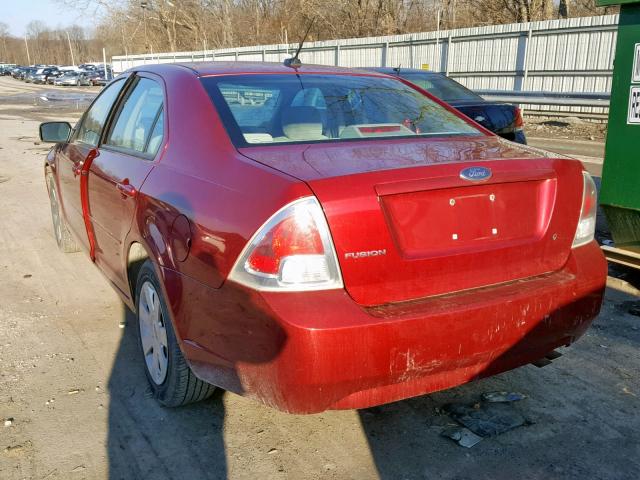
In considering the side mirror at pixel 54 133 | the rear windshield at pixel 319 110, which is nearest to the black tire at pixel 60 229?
the side mirror at pixel 54 133

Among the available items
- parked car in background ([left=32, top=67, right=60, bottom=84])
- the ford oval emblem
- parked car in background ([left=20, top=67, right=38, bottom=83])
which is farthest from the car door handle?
parked car in background ([left=20, top=67, right=38, bottom=83])

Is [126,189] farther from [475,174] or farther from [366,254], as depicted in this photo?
[475,174]

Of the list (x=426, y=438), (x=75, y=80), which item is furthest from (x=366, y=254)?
(x=75, y=80)

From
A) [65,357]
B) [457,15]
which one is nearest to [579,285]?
[65,357]

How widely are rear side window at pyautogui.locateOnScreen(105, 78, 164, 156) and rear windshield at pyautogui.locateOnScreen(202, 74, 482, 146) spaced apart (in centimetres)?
37

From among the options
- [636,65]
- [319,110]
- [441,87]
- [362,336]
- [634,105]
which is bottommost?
[362,336]

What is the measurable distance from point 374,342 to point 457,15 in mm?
32530

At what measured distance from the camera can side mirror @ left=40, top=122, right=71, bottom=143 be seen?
4848mm

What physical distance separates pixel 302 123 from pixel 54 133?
2.64 m

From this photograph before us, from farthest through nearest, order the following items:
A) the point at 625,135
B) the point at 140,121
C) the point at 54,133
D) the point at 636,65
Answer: the point at 54,133 → the point at 625,135 → the point at 636,65 → the point at 140,121

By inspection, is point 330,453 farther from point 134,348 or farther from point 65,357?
point 65,357

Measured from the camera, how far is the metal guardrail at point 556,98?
43.8 ft

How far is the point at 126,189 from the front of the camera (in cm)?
326

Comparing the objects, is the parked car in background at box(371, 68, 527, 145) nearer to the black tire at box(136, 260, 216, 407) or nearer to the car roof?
the car roof
